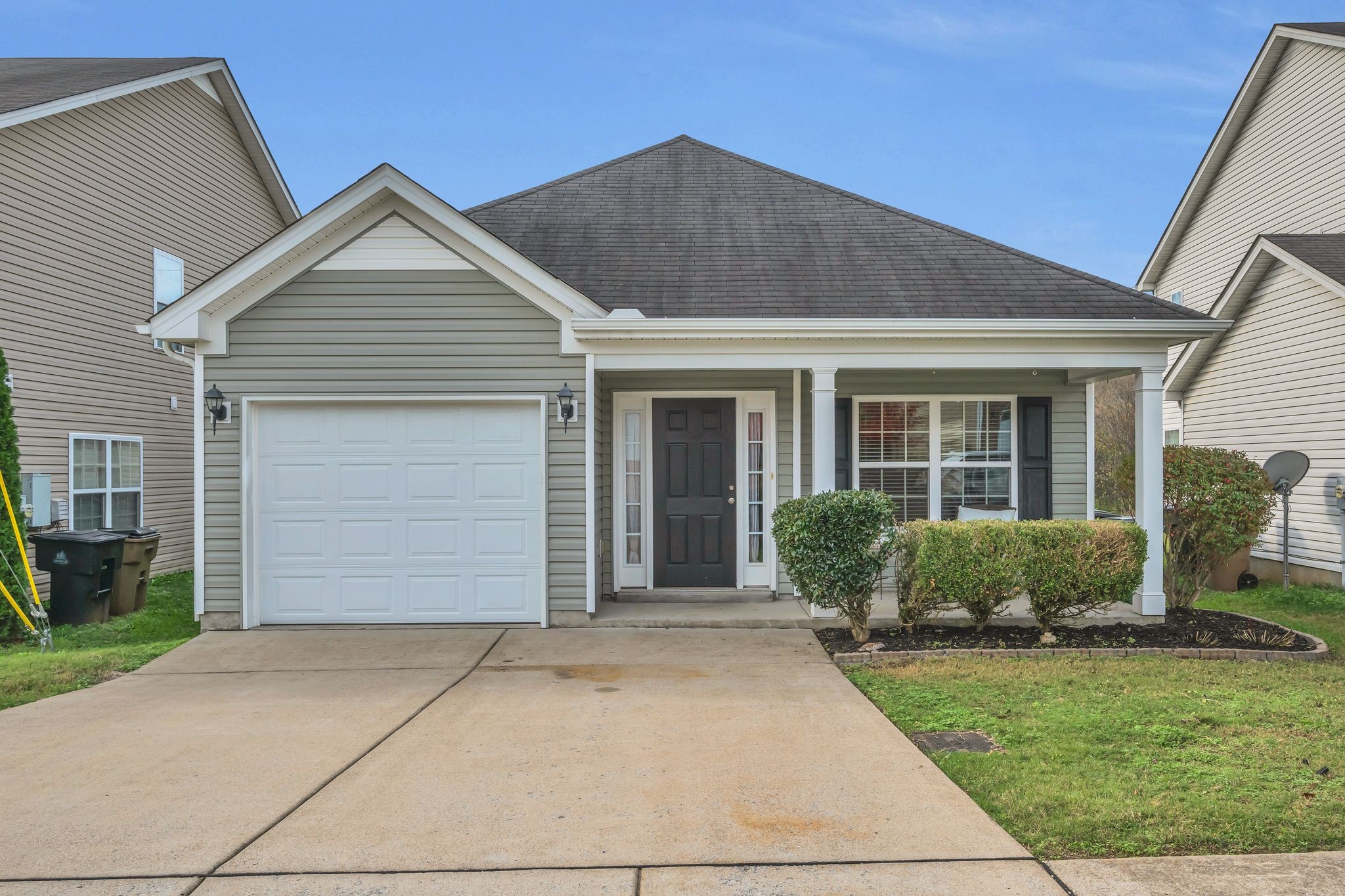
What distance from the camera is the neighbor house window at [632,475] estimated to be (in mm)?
9492

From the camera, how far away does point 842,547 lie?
714 centimetres

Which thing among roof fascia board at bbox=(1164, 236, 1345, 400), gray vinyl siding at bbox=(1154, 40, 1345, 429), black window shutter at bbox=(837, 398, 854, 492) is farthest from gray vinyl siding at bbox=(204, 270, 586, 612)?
gray vinyl siding at bbox=(1154, 40, 1345, 429)

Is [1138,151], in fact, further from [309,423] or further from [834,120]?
[309,423]

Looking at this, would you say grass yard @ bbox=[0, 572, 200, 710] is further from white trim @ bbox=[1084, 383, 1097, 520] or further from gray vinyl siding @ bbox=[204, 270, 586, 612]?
white trim @ bbox=[1084, 383, 1097, 520]

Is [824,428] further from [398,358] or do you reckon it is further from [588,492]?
[398,358]

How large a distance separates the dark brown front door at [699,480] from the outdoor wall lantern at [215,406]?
4.21 m

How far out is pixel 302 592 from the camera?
323 inches

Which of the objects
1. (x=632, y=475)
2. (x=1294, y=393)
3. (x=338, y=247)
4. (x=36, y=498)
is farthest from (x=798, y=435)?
(x=36, y=498)

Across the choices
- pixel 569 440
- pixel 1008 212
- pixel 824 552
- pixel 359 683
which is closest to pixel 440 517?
pixel 569 440

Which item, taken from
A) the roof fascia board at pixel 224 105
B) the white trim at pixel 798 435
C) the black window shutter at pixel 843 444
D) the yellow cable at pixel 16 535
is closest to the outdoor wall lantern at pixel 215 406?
the yellow cable at pixel 16 535

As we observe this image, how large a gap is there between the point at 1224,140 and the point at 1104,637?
12.4 metres

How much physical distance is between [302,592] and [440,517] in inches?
58.4

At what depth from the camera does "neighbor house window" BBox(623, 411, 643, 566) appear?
31.1 feet

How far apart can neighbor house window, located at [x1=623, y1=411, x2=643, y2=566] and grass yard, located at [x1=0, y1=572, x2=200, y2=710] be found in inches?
171
